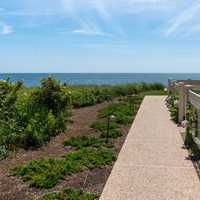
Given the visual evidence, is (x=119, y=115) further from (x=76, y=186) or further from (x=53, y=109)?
(x=76, y=186)

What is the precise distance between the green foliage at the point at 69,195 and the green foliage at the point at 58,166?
1.37ft

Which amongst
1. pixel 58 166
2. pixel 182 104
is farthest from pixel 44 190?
pixel 182 104

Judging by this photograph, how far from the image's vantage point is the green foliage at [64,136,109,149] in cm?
835

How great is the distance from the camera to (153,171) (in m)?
6.31

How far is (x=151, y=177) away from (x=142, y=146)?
2.48 meters

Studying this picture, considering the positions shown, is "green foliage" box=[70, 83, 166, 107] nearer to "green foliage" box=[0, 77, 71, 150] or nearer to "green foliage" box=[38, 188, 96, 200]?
"green foliage" box=[0, 77, 71, 150]

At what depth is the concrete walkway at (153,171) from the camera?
5.23 meters

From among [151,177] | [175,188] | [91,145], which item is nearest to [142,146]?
[91,145]

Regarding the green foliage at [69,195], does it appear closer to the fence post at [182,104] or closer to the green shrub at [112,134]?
the green shrub at [112,134]

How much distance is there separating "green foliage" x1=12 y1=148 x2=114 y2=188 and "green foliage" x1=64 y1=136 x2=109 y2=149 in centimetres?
69

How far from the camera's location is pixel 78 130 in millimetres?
10656

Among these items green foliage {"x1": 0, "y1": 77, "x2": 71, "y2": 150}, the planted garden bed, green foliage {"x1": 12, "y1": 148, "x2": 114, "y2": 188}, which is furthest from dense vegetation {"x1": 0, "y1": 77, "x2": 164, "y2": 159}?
green foliage {"x1": 12, "y1": 148, "x2": 114, "y2": 188}

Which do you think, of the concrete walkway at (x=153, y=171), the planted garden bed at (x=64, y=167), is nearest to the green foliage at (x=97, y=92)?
the planted garden bed at (x=64, y=167)

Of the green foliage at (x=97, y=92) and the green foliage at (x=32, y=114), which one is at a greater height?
the green foliage at (x=32, y=114)
